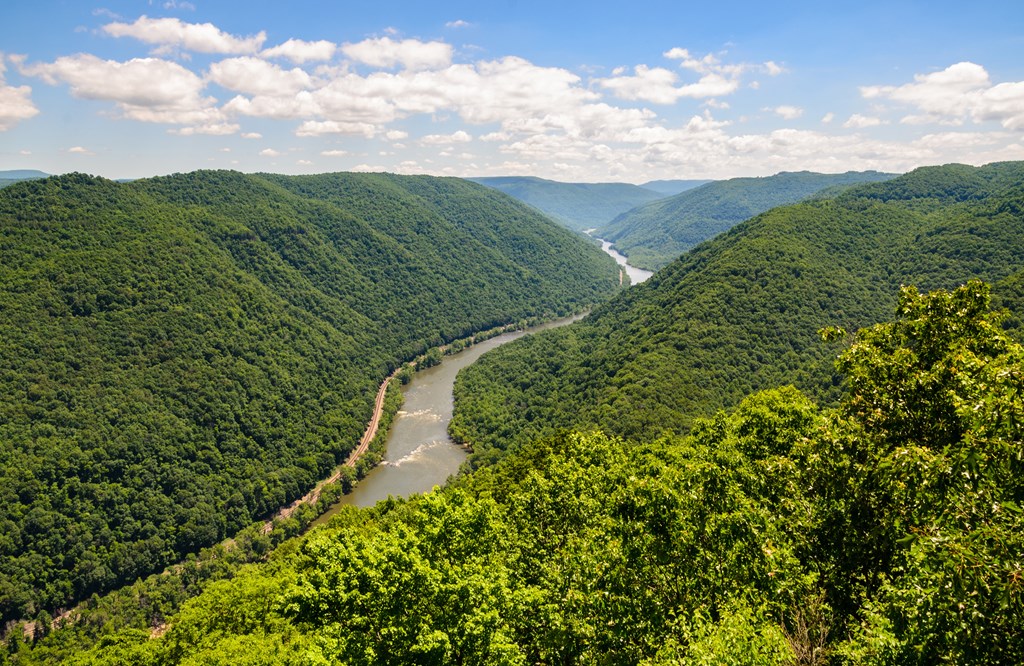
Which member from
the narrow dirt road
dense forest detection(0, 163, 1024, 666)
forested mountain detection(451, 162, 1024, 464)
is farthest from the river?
dense forest detection(0, 163, 1024, 666)

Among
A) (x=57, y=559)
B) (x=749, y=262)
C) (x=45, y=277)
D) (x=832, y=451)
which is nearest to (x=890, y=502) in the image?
(x=832, y=451)

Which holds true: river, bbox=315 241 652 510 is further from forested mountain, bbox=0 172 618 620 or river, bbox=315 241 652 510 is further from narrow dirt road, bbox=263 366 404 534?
forested mountain, bbox=0 172 618 620

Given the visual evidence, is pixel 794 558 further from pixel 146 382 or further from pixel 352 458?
pixel 146 382

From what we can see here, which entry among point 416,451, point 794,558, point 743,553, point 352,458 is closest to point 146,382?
point 352,458

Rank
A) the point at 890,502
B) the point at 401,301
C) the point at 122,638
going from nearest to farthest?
the point at 890,502
the point at 122,638
the point at 401,301

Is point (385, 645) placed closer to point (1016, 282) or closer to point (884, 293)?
point (1016, 282)

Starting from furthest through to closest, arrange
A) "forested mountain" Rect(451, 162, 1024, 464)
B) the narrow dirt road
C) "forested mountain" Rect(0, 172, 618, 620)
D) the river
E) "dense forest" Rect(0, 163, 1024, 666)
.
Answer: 1. the river
2. "forested mountain" Rect(451, 162, 1024, 464)
3. the narrow dirt road
4. "forested mountain" Rect(0, 172, 618, 620)
5. "dense forest" Rect(0, 163, 1024, 666)

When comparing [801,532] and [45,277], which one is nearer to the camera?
[801,532]
